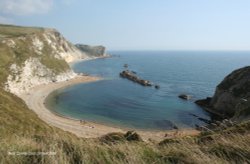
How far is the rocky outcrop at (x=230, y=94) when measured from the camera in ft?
246

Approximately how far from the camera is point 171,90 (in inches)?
4331

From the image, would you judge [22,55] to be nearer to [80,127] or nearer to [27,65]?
[27,65]

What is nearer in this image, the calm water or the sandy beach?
the sandy beach

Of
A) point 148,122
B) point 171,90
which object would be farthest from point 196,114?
point 171,90

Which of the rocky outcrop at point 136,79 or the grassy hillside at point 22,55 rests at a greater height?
the grassy hillside at point 22,55

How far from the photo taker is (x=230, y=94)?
258 ft

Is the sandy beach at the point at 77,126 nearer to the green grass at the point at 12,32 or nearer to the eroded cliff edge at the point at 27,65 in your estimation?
the eroded cliff edge at the point at 27,65

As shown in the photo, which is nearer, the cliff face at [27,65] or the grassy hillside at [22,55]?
the cliff face at [27,65]

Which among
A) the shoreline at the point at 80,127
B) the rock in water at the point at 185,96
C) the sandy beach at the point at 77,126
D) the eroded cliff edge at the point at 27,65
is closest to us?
the shoreline at the point at 80,127

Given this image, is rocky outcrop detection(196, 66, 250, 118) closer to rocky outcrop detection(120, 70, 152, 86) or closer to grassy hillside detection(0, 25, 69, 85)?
rocky outcrop detection(120, 70, 152, 86)

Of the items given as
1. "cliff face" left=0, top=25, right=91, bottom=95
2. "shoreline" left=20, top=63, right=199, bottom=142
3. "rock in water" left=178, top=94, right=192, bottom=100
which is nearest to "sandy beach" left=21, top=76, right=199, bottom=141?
"shoreline" left=20, top=63, right=199, bottom=142

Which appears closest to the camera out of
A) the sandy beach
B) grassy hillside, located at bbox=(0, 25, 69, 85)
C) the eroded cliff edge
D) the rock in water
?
the sandy beach

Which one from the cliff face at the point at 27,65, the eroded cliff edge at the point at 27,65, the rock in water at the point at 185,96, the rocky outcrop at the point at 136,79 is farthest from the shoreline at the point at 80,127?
the rocky outcrop at the point at 136,79

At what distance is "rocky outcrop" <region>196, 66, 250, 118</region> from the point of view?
246 feet
